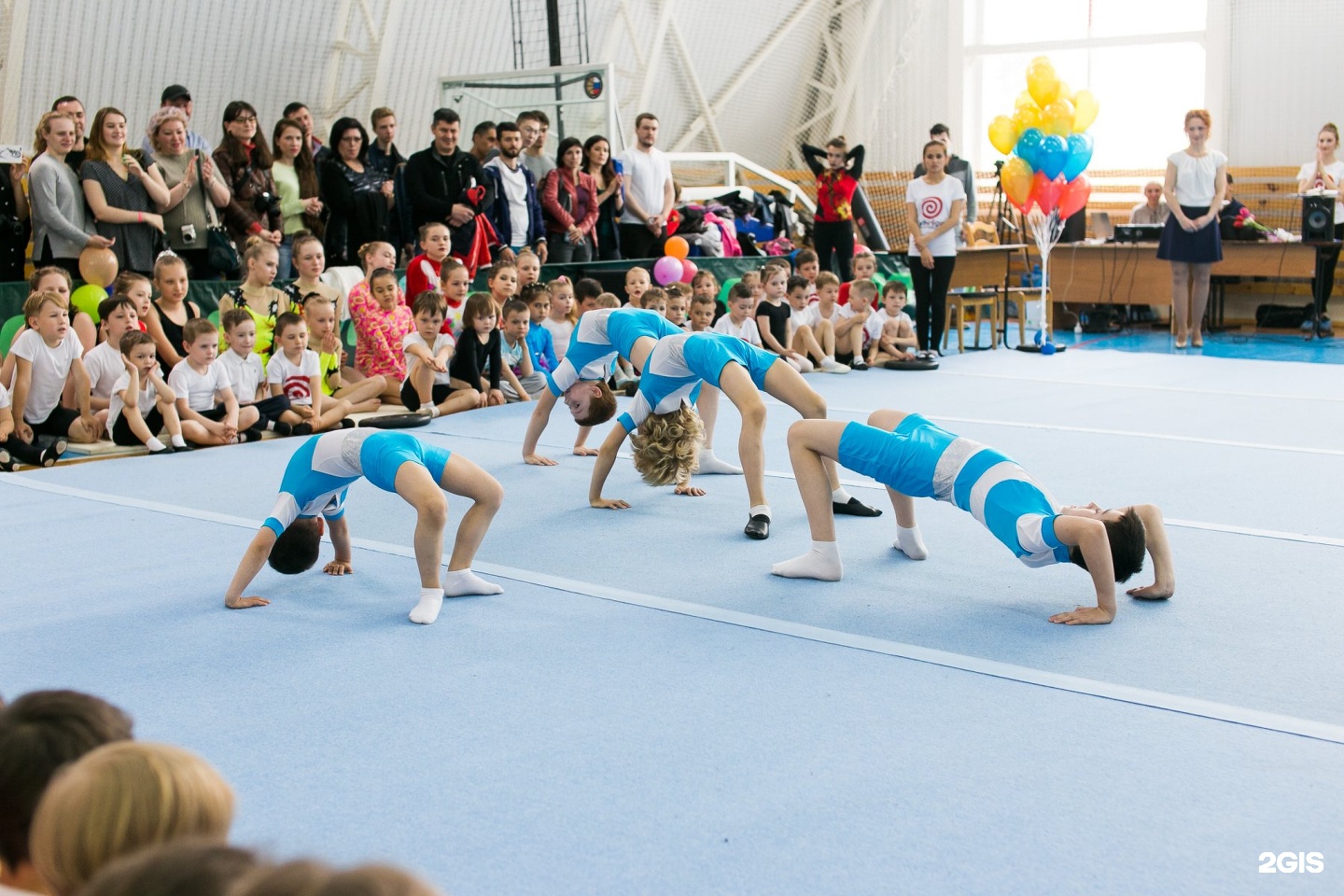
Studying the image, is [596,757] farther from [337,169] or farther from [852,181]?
[852,181]

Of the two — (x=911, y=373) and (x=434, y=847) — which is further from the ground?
(x=911, y=373)

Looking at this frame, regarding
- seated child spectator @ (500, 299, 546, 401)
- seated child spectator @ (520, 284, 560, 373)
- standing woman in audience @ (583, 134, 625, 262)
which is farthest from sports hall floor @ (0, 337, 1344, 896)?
standing woman in audience @ (583, 134, 625, 262)

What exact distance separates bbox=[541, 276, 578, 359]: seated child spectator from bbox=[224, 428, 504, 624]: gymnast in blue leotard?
15.4ft

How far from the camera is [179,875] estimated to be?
2.94 feet

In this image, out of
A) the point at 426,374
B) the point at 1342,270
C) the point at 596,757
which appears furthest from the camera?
the point at 1342,270

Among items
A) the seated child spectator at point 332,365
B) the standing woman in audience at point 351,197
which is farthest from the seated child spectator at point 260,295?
the standing woman in audience at point 351,197

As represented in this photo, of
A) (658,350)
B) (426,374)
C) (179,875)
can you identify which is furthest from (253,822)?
(426,374)

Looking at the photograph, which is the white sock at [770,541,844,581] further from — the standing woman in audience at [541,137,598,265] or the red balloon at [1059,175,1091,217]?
the red balloon at [1059,175,1091,217]

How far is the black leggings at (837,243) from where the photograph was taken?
36.5 feet

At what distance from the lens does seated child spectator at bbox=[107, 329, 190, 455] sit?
261 inches

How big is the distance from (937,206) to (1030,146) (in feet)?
3.38

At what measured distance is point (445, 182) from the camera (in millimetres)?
9203

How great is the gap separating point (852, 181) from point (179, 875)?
10.6 m

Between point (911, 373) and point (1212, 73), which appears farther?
point (1212, 73)
